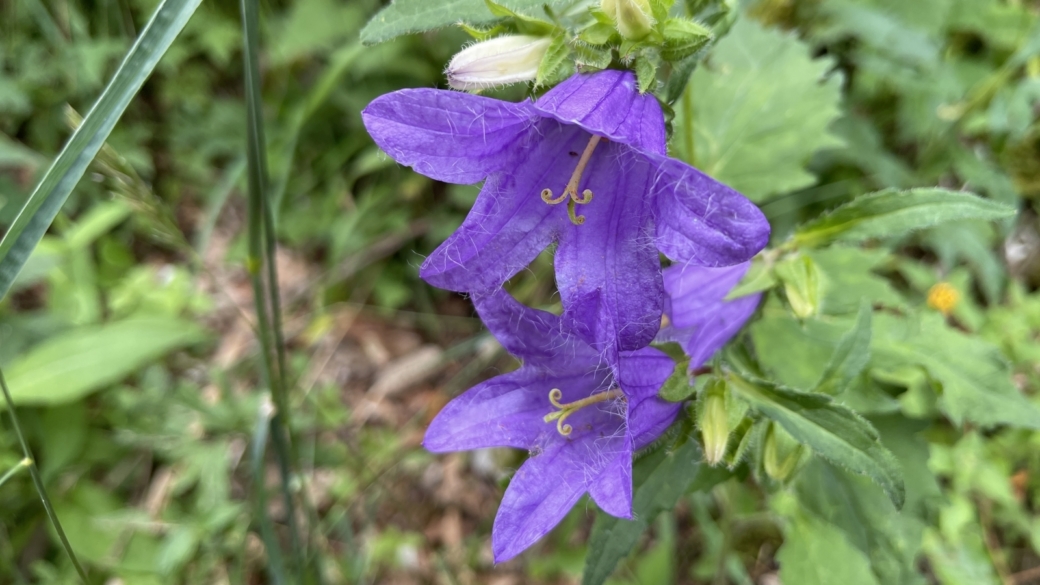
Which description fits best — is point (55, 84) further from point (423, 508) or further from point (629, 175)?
point (629, 175)

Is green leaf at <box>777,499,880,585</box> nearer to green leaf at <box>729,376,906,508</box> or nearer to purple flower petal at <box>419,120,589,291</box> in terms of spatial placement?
green leaf at <box>729,376,906,508</box>

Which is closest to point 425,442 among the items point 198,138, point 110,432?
point 110,432

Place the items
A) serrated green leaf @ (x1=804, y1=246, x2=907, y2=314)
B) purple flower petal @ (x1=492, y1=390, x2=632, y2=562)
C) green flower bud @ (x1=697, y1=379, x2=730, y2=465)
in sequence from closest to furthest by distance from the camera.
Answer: purple flower petal @ (x1=492, y1=390, x2=632, y2=562)
green flower bud @ (x1=697, y1=379, x2=730, y2=465)
serrated green leaf @ (x1=804, y1=246, x2=907, y2=314)

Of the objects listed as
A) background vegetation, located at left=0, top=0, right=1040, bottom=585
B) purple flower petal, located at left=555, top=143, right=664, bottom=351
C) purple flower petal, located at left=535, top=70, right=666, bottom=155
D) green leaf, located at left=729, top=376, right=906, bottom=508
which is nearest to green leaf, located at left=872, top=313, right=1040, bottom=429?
Answer: background vegetation, located at left=0, top=0, right=1040, bottom=585

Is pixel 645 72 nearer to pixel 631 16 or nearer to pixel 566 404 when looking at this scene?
pixel 631 16

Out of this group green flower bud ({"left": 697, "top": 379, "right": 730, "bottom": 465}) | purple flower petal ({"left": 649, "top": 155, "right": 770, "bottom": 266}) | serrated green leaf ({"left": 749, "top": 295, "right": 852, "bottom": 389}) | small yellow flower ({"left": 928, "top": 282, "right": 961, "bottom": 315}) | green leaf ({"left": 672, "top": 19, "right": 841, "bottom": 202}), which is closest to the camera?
purple flower petal ({"left": 649, "top": 155, "right": 770, "bottom": 266})

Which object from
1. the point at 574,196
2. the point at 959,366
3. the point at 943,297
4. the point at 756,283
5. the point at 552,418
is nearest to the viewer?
the point at 574,196

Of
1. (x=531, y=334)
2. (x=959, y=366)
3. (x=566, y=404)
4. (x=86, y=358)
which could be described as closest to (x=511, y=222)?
(x=531, y=334)

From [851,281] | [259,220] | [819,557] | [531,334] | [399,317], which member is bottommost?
[399,317]
